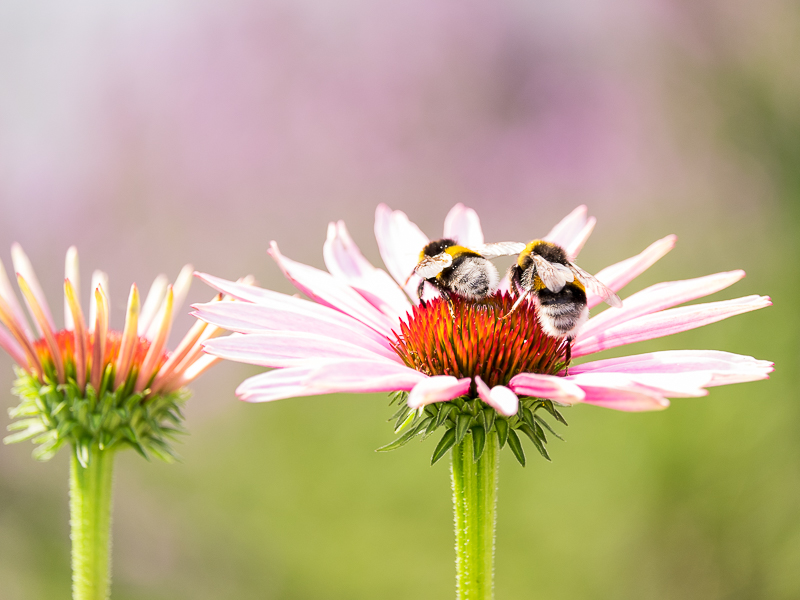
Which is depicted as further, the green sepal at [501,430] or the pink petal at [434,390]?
the green sepal at [501,430]

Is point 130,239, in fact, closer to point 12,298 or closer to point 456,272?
point 12,298

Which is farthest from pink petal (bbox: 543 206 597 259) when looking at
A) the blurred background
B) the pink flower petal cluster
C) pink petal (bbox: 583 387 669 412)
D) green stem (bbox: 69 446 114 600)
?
the blurred background

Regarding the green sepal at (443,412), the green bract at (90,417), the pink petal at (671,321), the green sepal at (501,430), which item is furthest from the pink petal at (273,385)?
the pink petal at (671,321)

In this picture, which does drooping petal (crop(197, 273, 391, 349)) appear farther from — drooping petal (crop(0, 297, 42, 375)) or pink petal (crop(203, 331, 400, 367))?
drooping petal (crop(0, 297, 42, 375))

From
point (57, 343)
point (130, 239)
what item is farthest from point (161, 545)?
point (57, 343)

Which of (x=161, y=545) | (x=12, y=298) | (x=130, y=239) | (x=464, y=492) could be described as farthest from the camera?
(x=130, y=239)

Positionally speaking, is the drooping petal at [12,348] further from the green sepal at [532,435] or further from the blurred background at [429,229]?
the blurred background at [429,229]
